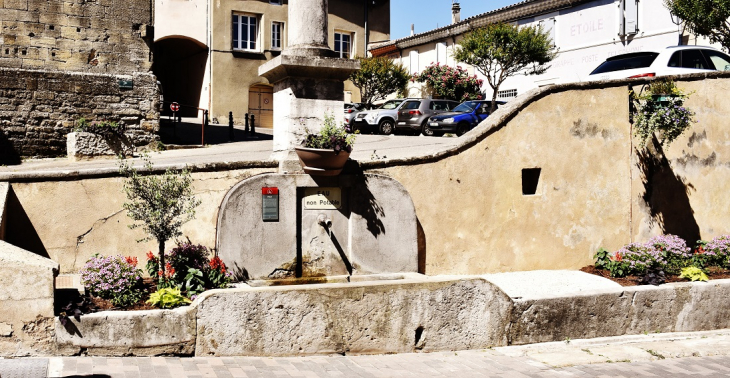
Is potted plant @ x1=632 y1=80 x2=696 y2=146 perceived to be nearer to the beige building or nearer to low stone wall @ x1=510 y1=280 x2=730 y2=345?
low stone wall @ x1=510 y1=280 x2=730 y2=345

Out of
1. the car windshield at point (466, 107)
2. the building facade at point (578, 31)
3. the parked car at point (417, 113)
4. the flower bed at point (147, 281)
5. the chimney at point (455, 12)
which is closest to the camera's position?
the flower bed at point (147, 281)

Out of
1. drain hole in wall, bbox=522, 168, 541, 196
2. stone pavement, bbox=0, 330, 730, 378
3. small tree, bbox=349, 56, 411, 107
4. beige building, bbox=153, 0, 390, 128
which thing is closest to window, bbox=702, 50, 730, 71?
drain hole in wall, bbox=522, 168, 541, 196

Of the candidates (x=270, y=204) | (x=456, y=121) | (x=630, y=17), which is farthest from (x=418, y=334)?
(x=630, y=17)

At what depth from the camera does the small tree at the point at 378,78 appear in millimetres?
31438

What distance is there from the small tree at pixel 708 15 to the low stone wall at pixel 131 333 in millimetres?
18865

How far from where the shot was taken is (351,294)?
7.17 meters

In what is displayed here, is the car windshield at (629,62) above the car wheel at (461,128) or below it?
above

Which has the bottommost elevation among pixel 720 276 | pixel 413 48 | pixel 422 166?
pixel 720 276

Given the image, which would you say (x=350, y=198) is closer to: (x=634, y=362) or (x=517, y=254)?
(x=517, y=254)

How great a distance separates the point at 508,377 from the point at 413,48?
99.5 ft

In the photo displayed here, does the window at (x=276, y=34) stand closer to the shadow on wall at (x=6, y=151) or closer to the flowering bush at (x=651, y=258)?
the shadow on wall at (x=6, y=151)

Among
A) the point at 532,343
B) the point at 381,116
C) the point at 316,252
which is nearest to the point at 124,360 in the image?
the point at 316,252

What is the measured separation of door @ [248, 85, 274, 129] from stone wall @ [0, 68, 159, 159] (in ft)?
48.2

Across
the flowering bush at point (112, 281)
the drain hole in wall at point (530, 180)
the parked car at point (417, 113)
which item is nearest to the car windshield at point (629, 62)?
the drain hole in wall at point (530, 180)
